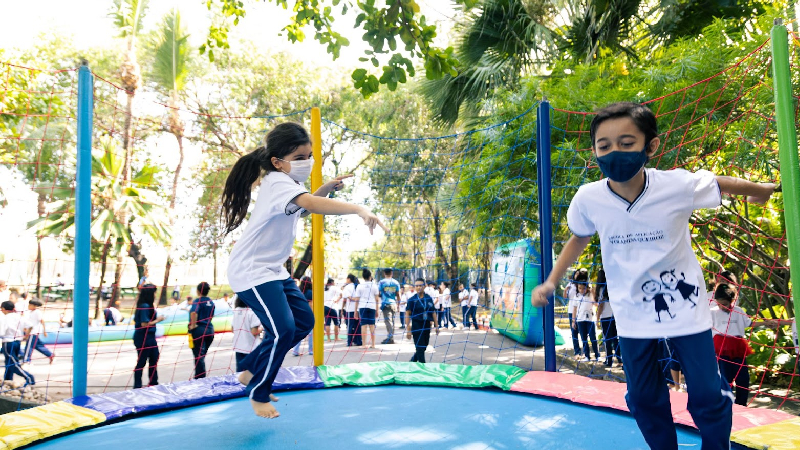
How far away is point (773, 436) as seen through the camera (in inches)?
102

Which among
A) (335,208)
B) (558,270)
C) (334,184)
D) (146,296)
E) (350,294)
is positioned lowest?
(350,294)

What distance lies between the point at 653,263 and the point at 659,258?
3 centimetres

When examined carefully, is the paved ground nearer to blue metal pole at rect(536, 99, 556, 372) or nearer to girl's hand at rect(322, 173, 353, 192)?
blue metal pole at rect(536, 99, 556, 372)

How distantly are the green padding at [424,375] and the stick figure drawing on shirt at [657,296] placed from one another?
2.17 metres

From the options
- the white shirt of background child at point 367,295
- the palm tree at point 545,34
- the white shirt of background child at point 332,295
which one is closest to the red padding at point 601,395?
the white shirt of background child at point 367,295

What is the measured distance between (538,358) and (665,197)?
23.4 feet

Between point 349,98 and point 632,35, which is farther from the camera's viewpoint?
point 349,98

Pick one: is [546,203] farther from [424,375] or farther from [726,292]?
[424,375]

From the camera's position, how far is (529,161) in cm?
633

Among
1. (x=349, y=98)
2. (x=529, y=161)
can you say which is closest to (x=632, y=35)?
(x=529, y=161)

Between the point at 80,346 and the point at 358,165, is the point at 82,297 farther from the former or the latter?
the point at 358,165

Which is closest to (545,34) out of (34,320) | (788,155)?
(788,155)

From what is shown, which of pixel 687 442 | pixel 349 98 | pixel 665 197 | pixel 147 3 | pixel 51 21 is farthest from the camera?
pixel 51 21

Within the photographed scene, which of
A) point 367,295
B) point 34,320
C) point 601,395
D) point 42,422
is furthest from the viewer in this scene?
point 367,295
